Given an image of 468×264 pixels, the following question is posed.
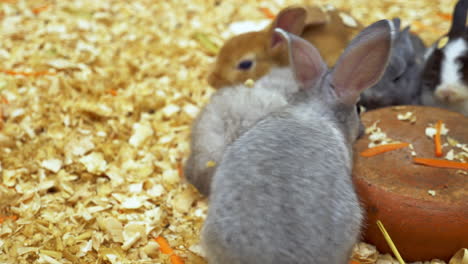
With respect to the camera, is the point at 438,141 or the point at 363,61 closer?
the point at 363,61

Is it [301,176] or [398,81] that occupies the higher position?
[301,176]

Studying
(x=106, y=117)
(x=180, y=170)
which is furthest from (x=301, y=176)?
(x=106, y=117)

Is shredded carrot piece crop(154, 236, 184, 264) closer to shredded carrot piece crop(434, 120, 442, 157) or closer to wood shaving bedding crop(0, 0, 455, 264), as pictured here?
wood shaving bedding crop(0, 0, 455, 264)

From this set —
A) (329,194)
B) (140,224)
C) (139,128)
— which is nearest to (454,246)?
(329,194)

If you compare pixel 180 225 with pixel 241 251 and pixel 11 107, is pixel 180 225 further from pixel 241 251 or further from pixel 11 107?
pixel 11 107

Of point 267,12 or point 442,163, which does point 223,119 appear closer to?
point 442,163

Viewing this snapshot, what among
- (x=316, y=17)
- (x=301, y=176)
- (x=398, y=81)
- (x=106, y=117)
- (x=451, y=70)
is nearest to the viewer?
(x=301, y=176)
